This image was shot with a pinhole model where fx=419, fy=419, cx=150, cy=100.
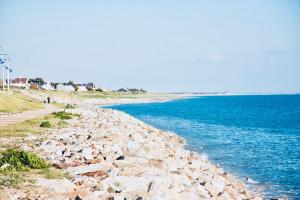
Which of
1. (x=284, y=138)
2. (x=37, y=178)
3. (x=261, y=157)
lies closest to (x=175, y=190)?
(x=37, y=178)

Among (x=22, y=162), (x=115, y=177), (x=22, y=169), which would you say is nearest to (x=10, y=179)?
(x=22, y=169)

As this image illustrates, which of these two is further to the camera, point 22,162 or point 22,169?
point 22,162

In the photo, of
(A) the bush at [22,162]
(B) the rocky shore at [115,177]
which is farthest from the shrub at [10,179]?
(A) the bush at [22,162]

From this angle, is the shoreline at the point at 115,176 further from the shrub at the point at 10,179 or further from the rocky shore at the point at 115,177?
the shrub at the point at 10,179

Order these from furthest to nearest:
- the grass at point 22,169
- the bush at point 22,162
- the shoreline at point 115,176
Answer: the bush at point 22,162 < the grass at point 22,169 < the shoreline at point 115,176

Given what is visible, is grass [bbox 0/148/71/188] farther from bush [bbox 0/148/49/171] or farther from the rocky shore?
the rocky shore

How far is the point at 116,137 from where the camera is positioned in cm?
2444

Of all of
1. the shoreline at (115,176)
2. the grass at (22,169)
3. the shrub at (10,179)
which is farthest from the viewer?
the grass at (22,169)

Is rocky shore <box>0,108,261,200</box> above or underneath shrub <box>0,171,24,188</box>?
underneath

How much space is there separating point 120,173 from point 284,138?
37709 mm

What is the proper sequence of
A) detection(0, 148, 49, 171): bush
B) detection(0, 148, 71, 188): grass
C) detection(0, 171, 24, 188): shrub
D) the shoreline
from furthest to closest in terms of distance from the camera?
detection(0, 148, 49, 171): bush → detection(0, 148, 71, 188): grass → the shoreline → detection(0, 171, 24, 188): shrub

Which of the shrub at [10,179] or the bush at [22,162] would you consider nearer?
the shrub at [10,179]

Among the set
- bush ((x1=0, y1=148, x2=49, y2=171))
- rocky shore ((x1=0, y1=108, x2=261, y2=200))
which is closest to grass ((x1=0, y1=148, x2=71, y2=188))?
bush ((x1=0, y1=148, x2=49, y2=171))

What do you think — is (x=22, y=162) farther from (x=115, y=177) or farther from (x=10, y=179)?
(x=115, y=177)
